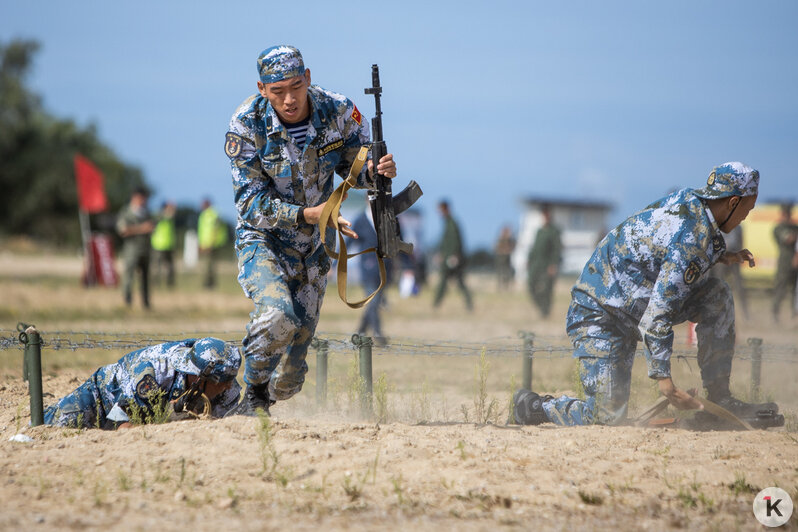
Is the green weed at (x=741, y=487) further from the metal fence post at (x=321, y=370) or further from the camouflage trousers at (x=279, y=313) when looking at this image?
the metal fence post at (x=321, y=370)

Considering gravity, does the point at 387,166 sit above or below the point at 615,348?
above

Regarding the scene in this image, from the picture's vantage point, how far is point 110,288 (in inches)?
791

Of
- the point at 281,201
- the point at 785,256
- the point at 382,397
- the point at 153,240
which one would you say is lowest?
the point at 382,397

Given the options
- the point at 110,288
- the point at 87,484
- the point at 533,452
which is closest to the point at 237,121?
the point at 87,484

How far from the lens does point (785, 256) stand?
1558 cm

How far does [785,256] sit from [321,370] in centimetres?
1105

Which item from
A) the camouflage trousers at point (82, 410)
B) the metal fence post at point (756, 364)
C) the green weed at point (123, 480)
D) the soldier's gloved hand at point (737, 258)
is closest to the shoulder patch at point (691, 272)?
the soldier's gloved hand at point (737, 258)

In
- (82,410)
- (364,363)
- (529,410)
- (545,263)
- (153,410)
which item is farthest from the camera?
(545,263)

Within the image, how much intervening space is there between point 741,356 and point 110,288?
15.6 metres

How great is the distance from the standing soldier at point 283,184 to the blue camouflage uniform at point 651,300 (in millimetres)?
1745

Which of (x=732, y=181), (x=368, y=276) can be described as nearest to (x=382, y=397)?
(x=732, y=181)

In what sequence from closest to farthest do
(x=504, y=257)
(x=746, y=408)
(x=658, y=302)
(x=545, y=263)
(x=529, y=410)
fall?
(x=658, y=302), (x=746, y=408), (x=529, y=410), (x=545, y=263), (x=504, y=257)

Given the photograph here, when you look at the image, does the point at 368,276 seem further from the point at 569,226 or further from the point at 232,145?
the point at 569,226

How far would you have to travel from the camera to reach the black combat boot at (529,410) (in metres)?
6.50
